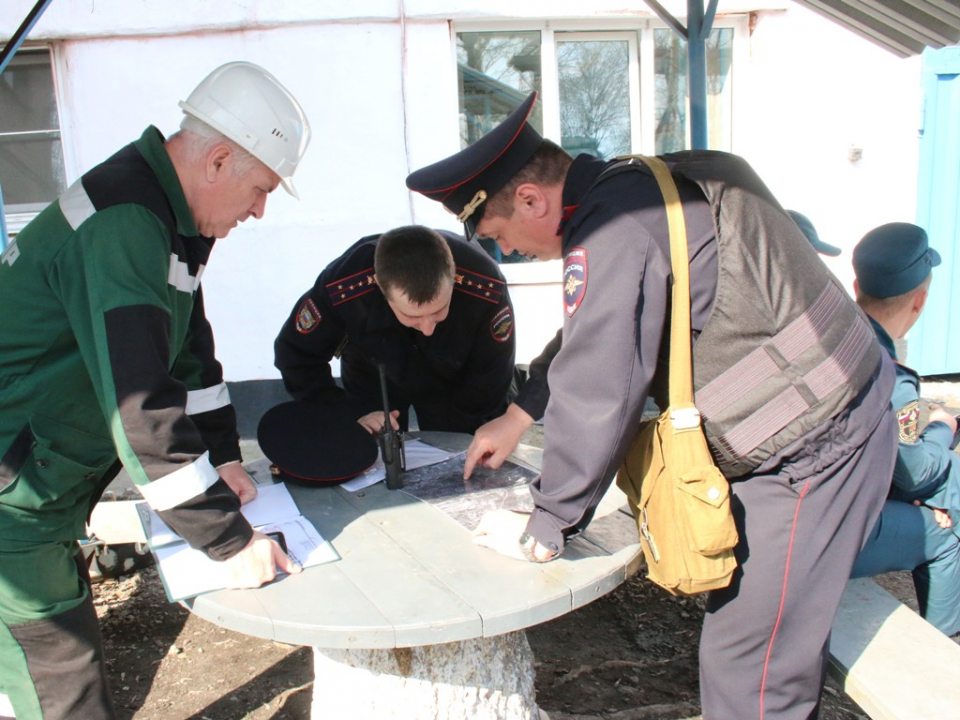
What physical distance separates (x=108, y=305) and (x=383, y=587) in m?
0.79

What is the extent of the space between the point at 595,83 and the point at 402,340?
3509 mm

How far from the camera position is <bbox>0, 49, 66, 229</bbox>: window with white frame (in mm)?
5434

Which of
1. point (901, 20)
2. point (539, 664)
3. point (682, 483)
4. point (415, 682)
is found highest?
point (901, 20)

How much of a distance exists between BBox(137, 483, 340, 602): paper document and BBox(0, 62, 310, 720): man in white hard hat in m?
0.07

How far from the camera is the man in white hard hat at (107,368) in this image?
1.63 m

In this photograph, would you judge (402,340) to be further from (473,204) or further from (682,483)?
(682,483)

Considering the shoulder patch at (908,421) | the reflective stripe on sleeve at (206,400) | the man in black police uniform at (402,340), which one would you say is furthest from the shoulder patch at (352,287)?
the shoulder patch at (908,421)

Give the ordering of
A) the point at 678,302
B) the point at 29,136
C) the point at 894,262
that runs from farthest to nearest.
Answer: the point at 29,136
the point at 894,262
the point at 678,302

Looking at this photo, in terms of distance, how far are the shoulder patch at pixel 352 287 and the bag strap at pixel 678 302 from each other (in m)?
1.43

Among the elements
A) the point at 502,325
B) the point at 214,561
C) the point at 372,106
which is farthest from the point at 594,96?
the point at 214,561

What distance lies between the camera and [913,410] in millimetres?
2229

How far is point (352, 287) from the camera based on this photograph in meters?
2.88

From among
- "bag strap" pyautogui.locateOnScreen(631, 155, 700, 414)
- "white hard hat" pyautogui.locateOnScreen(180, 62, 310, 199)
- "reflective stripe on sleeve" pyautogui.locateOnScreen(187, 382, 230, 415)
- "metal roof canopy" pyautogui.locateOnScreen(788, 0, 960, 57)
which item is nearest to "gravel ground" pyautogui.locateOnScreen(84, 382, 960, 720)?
"reflective stripe on sleeve" pyautogui.locateOnScreen(187, 382, 230, 415)

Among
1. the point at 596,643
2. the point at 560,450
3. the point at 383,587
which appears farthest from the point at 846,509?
the point at 596,643
